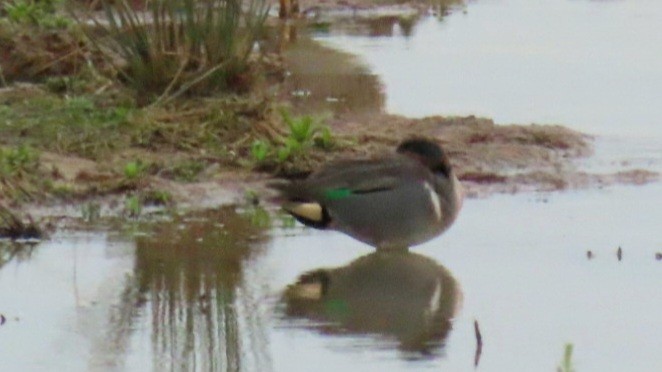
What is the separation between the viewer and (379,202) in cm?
738

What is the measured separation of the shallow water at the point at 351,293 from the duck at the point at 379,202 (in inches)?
4.4

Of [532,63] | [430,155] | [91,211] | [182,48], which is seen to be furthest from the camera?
[532,63]

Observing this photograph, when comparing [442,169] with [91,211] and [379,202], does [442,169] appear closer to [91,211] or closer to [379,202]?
[379,202]

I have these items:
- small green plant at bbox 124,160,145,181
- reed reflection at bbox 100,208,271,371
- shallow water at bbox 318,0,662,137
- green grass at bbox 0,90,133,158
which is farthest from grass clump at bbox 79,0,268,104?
reed reflection at bbox 100,208,271,371

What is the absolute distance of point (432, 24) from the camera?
1526 centimetres

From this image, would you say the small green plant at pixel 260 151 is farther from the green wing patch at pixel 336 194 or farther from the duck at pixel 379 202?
the green wing patch at pixel 336 194

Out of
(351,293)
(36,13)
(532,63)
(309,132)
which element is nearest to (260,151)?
(309,132)

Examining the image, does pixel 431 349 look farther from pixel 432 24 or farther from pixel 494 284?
pixel 432 24

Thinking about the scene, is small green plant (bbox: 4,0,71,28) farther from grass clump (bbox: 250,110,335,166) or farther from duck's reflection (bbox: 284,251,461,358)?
duck's reflection (bbox: 284,251,461,358)

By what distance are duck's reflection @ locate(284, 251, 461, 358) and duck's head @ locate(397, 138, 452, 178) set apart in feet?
1.19

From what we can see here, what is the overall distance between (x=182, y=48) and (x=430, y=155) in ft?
9.62

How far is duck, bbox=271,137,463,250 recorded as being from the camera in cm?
736

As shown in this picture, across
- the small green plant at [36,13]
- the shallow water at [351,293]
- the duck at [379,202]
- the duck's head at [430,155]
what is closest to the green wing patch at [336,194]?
the duck at [379,202]

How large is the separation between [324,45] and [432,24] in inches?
73.4
